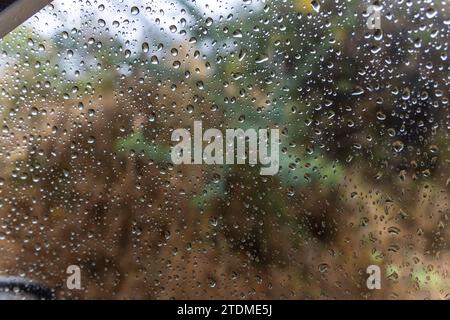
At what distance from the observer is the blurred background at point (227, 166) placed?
0.85 meters

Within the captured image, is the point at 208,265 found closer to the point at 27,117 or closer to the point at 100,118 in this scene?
the point at 100,118

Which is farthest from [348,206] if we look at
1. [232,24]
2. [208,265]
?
[232,24]

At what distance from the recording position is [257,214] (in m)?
0.90

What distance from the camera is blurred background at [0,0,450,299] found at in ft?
2.78

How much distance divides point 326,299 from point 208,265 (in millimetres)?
256

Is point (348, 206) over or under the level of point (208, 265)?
over

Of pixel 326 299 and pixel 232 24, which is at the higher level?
pixel 232 24

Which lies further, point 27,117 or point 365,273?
point 27,117

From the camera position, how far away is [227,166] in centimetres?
92

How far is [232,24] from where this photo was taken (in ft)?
3.01
